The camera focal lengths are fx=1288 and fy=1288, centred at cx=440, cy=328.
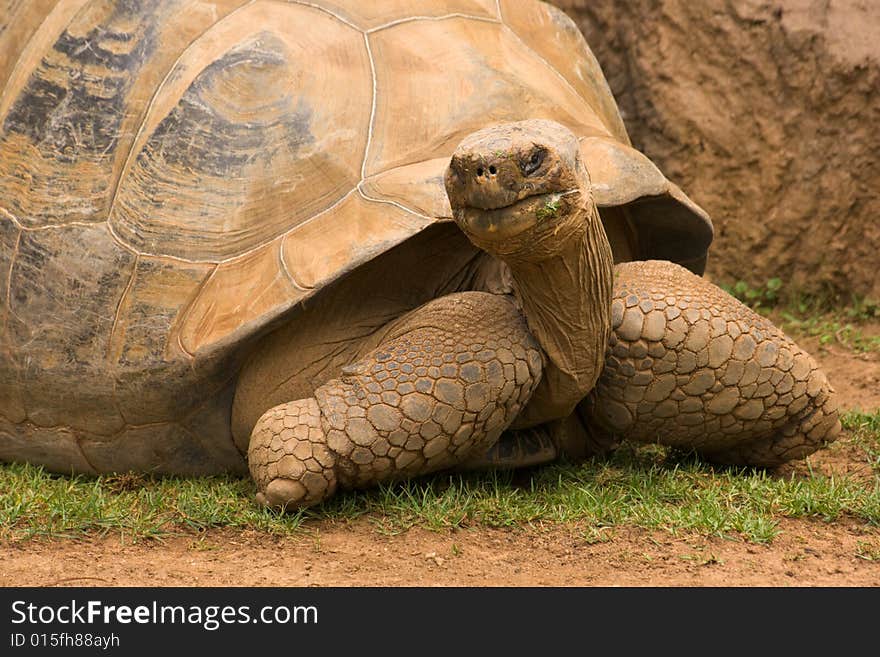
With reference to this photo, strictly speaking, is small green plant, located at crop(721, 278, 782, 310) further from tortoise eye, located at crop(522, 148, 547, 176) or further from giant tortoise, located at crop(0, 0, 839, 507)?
tortoise eye, located at crop(522, 148, 547, 176)

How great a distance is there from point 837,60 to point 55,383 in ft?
13.2

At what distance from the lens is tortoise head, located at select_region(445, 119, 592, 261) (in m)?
3.17

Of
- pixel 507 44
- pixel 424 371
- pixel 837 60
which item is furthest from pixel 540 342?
pixel 837 60

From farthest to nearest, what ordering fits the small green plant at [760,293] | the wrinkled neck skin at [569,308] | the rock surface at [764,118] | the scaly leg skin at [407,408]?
the small green plant at [760,293], the rock surface at [764,118], the scaly leg skin at [407,408], the wrinkled neck skin at [569,308]

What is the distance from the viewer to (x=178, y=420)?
434cm

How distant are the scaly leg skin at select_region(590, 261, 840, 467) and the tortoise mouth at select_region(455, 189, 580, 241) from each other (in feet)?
2.76

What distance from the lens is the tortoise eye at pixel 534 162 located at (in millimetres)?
3193

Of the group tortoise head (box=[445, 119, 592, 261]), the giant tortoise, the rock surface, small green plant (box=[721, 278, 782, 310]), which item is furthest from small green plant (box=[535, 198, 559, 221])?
small green plant (box=[721, 278, 782, 310])

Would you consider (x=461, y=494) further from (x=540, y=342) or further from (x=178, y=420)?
(x=178, y=420)

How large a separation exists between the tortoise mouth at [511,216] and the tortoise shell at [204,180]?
624 mm

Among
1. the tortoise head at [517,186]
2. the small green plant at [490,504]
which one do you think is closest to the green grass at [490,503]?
the small green plant at [490,504]

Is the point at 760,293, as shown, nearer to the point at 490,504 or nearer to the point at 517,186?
the point at 490,504

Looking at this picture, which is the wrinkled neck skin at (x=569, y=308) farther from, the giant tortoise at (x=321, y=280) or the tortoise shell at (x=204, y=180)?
the tortoise shell at (x=204, y=180)

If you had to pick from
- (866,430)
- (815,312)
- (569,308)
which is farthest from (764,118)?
(569,308)
